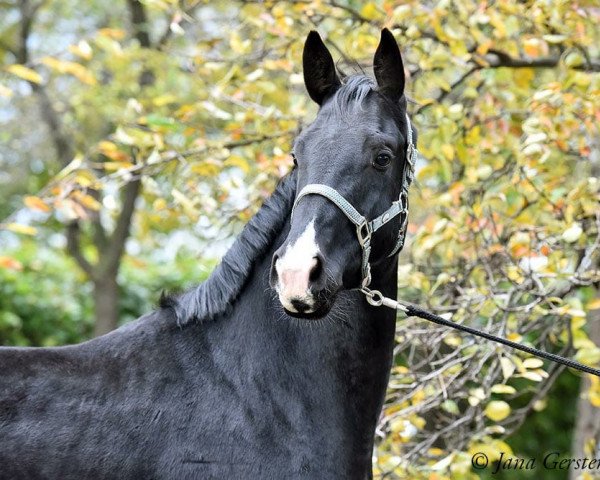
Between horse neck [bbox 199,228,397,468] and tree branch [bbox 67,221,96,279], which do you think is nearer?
horse neck [bbox 199,228,397,468]

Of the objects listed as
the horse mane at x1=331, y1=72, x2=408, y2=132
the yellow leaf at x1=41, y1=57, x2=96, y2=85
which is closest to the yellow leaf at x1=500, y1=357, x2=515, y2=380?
the horse mane at x1=331, y1=72, x2=408, y2=132

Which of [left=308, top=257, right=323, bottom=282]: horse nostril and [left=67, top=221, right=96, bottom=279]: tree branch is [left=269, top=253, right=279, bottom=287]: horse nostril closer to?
[left=308, top=257, right=323, bottom=282]: horse nostril

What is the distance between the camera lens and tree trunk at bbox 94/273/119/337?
9.23 m

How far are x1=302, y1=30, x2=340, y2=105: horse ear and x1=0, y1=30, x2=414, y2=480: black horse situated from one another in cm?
2

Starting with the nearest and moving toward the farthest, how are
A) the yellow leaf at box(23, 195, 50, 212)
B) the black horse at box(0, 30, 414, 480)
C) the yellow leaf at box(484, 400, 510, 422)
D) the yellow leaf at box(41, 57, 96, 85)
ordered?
the black horse at box(0, 30, 414, 480) → the yellow leaf at box(484, 400, 510, 422) → the yellow leaf at box(23, 195, 50, 212) → the yellow leaf at box(41, 57, 96, 85)

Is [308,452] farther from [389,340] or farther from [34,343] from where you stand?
[34,343]

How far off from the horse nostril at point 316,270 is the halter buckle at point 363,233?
265mm

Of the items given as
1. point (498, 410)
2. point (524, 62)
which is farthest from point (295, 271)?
point (524, 62)

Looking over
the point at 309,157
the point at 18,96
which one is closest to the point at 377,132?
the point at 309,157

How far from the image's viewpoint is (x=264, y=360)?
3.14 meters

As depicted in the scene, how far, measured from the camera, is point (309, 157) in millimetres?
3092

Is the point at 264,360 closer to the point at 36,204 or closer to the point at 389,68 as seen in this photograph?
the point at 389,68

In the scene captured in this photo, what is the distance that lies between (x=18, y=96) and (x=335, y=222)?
10.6 metres

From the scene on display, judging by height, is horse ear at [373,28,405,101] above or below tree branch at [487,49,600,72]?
above
